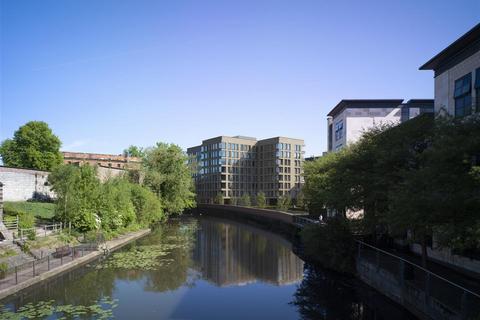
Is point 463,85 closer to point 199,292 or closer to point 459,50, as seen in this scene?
point 459,50

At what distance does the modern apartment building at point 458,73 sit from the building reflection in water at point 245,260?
605 inches

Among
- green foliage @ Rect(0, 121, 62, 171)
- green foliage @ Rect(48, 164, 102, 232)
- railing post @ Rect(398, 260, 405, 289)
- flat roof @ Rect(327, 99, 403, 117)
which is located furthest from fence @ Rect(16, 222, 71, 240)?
green foliage @ Rect(0, 121, 62, 171)

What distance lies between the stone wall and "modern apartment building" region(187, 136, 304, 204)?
63.0 meters

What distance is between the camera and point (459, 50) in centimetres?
2314

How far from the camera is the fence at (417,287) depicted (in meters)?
13.4

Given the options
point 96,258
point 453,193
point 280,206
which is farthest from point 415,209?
point 280,206

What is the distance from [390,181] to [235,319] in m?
10.8

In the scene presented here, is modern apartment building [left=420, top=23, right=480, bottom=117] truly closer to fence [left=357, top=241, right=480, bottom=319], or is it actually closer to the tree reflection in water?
fence [left=357, top=241, right=480, bottom=319]

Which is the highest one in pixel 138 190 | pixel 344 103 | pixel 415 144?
pixel 344 103

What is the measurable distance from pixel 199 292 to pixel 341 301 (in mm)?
8037

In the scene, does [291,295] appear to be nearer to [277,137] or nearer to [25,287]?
[25,287]

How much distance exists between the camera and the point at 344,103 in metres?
51.1

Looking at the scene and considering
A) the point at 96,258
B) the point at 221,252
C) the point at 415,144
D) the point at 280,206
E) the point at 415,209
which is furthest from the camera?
the point at 280,206

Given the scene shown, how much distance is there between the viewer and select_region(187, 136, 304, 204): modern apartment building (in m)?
112
